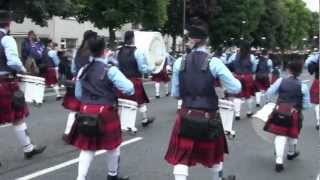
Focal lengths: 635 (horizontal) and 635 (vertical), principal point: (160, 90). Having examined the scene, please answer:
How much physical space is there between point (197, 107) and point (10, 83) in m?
3.10

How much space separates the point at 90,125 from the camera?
6.77 metres

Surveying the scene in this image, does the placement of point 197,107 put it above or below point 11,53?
below

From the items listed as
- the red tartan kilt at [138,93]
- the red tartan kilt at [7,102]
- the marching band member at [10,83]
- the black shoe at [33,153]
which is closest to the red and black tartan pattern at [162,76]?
the red tartan kilt at [138,93]

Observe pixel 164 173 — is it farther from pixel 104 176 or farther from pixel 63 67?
pixel 63 67

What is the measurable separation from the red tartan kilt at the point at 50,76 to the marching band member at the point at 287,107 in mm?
10440

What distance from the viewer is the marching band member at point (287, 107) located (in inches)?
341

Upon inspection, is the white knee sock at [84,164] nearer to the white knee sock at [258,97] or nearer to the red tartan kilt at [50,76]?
the white knee sock at [258,97]

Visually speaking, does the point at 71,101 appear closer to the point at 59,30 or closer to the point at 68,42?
the point at 59,30

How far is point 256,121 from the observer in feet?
29.3

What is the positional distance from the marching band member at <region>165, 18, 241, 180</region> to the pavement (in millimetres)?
1652

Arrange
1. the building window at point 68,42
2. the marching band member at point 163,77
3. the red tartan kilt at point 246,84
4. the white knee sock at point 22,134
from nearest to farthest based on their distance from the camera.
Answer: the white knee sock at point 22,134 < the red tartan kilt at point 246,84 < the marching band member at point 163,77 < the building window at point 68,42

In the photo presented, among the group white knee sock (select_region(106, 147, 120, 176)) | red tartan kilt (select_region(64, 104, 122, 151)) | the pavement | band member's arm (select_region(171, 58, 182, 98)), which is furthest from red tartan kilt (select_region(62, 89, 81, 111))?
band member's arm (select_region(171, 58, 182, 98))

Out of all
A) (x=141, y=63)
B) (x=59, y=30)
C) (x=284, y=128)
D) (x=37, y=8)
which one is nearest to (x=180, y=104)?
(x=284, y=128)

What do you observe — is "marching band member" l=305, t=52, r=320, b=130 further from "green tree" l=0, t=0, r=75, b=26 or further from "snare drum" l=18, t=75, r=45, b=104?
"green tree" l=0, t=0, r=75, b=26
